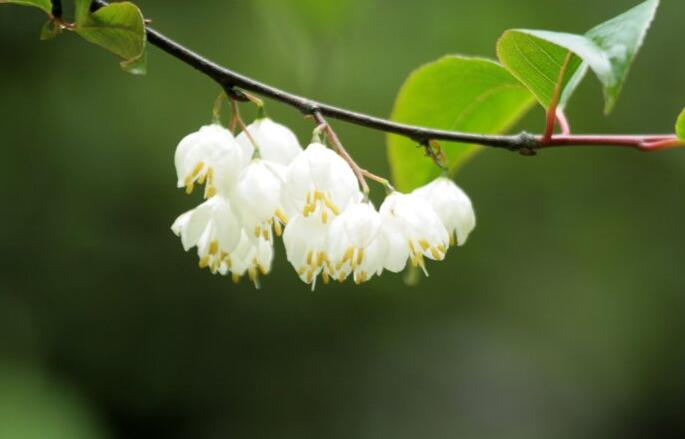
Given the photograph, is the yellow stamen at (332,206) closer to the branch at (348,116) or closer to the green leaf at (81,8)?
the branch at (348,116)

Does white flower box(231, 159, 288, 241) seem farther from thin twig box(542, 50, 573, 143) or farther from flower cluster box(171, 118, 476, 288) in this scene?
thin twig box(542, 50, 573, 143)

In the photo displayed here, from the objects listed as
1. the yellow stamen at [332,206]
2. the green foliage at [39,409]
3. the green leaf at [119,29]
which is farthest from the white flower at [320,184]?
the green foliage at [39,409]

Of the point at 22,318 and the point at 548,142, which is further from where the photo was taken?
the point at 22,318

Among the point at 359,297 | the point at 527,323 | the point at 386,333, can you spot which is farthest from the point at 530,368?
the point at 359,297

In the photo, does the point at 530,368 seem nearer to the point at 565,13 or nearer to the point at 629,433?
the point at 629,433

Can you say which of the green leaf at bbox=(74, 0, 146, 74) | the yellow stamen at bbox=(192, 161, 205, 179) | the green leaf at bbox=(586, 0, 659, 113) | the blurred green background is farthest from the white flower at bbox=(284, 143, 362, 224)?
the blurred green background
